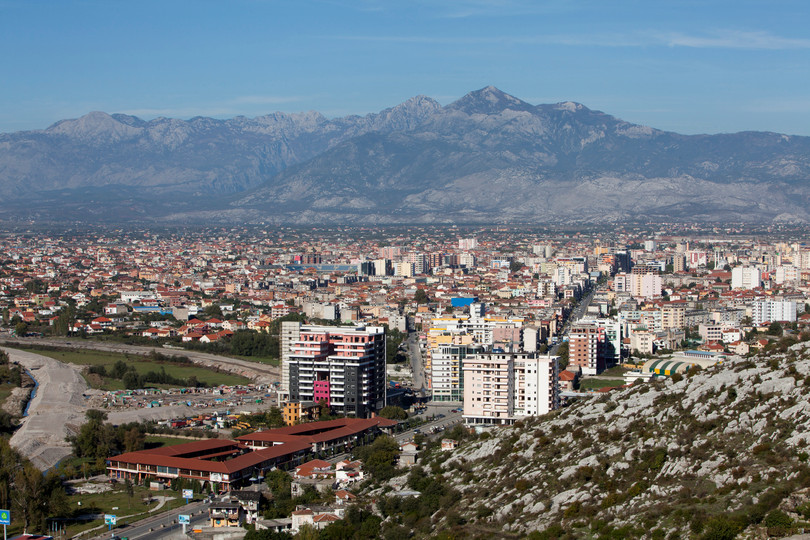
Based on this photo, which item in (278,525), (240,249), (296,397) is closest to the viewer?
(278,525)

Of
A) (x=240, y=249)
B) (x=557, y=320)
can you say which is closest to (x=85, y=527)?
(x=557, y=320)

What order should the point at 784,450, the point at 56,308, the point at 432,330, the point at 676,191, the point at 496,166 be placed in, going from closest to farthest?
the point at 784,450 < the point at 432,330 < the point at 56,308 < the point at 676,191 < the point at 496,166

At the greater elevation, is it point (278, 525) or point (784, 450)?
point (784, 450)

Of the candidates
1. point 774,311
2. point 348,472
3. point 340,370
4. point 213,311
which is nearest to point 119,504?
point 348,472

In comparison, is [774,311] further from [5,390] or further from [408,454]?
[5,390]

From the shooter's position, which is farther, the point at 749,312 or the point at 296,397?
the point at 749,312

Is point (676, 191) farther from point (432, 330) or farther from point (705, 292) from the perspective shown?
point (432, 330)

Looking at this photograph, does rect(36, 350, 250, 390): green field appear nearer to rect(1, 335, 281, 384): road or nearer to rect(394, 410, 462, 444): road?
rect(1, 335, 281, 384): road
